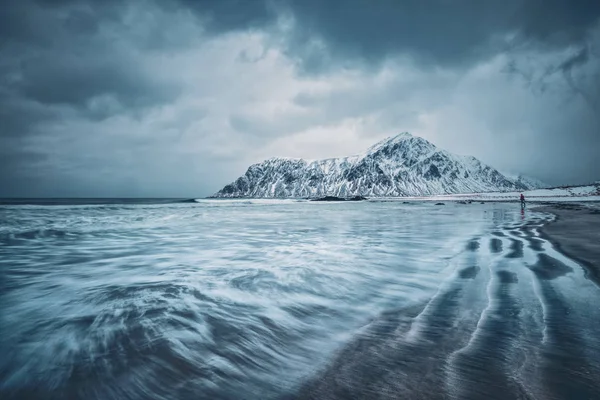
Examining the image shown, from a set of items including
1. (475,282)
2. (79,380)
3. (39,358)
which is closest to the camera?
(79,380)

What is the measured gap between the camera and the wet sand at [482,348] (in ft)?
8.27

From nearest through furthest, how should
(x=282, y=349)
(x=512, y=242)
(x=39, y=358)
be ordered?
(x=39, y=358) < (x=282, y=349) < (x=512, y=242)

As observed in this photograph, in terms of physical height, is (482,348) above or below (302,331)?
above

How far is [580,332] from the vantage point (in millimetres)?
3588

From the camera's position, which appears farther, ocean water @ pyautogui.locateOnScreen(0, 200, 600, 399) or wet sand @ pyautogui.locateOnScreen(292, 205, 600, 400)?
ocean water @ pyautogui.locateOnScreen(0, 200, 600, 399)

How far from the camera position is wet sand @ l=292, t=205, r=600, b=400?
2.52 m

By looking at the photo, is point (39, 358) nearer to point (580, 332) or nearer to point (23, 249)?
point (580, 332)

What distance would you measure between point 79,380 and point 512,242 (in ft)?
44.1

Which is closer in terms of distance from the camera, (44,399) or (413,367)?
(44,399)

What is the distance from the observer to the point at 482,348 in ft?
10.6

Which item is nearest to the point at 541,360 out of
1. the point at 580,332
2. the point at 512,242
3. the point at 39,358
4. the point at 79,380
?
the point at 580,332

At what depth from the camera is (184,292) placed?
222 inches

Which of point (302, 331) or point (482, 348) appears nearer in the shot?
point (482, 348)

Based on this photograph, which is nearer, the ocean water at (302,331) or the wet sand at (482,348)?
the wet sand at (482,348)
